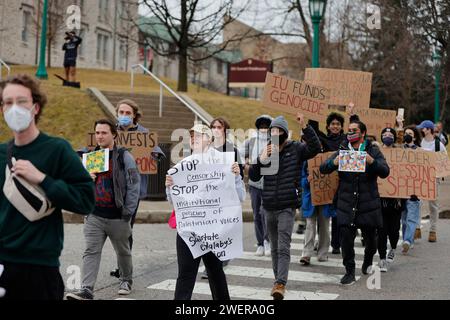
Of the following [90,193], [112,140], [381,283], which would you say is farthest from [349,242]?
[90,193]

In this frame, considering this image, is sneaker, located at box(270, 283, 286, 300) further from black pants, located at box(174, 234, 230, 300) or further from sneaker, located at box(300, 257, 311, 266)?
sneaker, located at box(300, 257, 311, 266)

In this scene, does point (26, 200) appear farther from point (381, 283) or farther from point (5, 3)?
point (5, 3)

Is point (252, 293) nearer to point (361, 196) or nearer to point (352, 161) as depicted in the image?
point (361, 196)

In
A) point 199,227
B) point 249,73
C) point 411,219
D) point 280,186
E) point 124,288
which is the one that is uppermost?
point 249,73

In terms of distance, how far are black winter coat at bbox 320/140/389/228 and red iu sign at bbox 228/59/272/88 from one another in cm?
3219

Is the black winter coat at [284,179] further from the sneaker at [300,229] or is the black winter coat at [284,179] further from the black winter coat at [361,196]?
the sneaker at [300,229]

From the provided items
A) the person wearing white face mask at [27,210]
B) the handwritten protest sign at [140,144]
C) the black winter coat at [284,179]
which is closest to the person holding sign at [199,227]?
the black winter coat at [284,179]

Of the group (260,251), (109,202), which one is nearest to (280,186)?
(109,202)

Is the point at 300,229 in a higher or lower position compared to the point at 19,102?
lower

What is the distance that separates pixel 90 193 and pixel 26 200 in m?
0.35

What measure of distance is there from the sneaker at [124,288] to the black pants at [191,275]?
1.62 metres

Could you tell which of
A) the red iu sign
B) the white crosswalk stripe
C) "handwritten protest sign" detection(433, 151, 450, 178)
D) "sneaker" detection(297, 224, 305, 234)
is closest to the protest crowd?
the white crosswalk stripe

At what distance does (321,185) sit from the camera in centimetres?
929

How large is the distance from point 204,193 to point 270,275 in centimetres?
292
